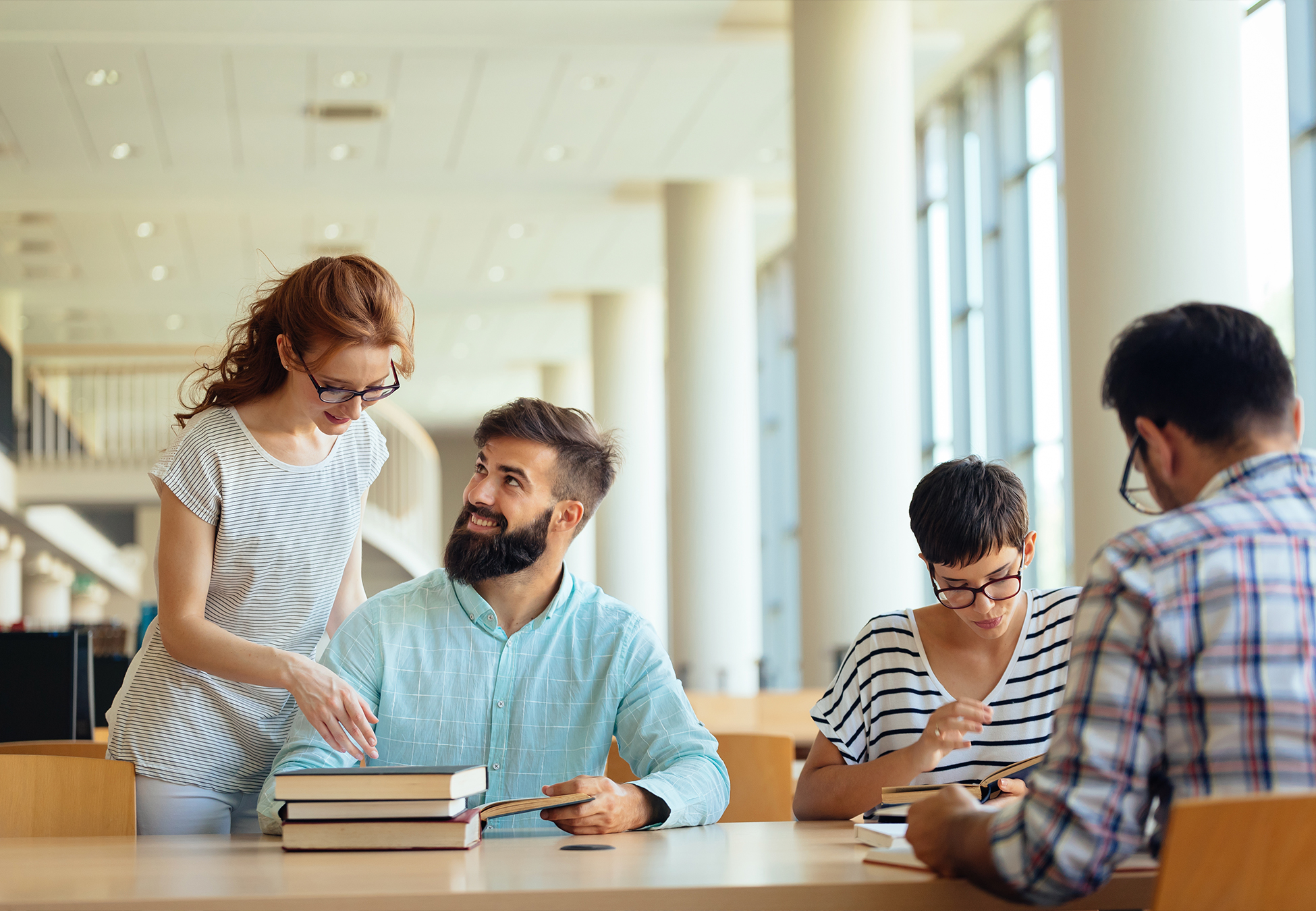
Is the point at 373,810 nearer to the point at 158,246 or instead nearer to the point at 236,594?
the point at 236,594

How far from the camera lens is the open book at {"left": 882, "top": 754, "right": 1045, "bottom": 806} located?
63.5 inches

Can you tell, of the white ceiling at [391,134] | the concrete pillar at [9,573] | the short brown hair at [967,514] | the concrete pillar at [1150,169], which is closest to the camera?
the short brown hair at [967,514]

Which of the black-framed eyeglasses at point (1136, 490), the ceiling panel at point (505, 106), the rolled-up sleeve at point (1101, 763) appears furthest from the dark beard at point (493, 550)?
the ceiling panel at point (505, 106)

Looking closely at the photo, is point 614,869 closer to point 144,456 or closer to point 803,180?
point 803,180

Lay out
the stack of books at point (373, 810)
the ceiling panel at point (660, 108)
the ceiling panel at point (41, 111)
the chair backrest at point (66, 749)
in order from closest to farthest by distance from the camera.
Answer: the stack of books at point (373, 810), the chair backrest at point (66, 749), the ceiling panel at point (41, 111), the ceiling panel at point (660, 108)

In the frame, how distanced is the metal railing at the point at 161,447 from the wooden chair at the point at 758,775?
968 centimetres

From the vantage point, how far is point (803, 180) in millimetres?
6262

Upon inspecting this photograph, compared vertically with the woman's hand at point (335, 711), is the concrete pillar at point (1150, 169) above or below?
above

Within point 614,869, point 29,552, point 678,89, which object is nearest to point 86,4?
point 678,89

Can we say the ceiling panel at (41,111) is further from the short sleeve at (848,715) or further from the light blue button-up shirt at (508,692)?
the short sleeve at (848,715)

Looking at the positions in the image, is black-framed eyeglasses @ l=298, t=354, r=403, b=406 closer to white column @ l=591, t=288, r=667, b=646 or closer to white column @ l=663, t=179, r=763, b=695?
white column @ l=663, t=179, r=763, b=695

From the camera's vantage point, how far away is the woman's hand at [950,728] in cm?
164

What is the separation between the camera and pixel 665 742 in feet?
6.15

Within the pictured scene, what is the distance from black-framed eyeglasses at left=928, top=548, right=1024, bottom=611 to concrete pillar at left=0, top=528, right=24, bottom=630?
12919mm
